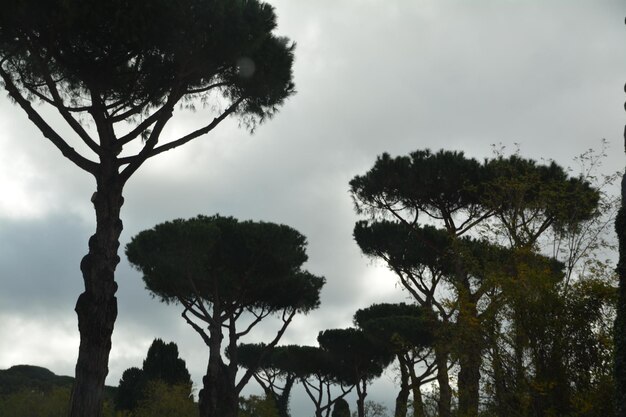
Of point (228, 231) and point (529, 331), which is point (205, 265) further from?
point (529, 331)

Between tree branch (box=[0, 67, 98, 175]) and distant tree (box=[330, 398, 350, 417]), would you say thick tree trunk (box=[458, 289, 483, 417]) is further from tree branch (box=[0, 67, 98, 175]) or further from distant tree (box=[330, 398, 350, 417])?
distant tree (box=[330, 398, 350, 417])

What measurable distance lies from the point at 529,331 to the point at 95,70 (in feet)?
32.6

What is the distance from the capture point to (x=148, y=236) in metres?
27.1

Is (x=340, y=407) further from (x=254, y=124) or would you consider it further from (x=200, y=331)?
(x=254, y=124)

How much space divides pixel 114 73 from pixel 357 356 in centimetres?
2580

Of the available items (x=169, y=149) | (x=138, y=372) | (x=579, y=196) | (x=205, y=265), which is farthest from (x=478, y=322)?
(x=138, y=372)

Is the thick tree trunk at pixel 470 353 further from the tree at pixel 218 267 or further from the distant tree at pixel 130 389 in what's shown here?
the distant tree at pixel 130 389

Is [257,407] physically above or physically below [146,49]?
below

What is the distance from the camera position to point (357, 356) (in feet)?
126

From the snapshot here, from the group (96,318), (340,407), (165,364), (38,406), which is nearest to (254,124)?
(96,318)

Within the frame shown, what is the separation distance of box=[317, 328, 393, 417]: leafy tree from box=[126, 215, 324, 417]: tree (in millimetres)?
10317

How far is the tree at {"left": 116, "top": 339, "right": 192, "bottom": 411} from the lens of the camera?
39219 millimetres

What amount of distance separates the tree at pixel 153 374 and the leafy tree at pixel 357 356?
7.67 metres

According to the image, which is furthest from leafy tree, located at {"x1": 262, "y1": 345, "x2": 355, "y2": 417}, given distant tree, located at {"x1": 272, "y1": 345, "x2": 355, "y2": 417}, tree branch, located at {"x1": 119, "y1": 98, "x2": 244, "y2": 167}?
tree branch, located at {"x1": 119, "y1": 98, "x2": 244, "y2": 167}
